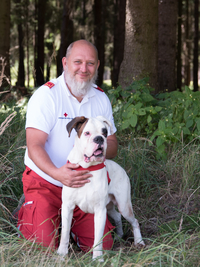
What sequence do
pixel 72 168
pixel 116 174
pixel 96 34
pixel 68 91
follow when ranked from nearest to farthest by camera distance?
pixel 72 168, pixel 116 174, pixel 68 91, pixel 96 34

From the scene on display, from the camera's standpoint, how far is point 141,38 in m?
6.62

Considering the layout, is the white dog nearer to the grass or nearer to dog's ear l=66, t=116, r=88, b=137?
dog's ear l=66, t=116, r=88, b=137

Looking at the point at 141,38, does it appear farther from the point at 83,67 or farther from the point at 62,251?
the point at 62,251

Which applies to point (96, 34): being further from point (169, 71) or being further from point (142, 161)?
point (142, 161)

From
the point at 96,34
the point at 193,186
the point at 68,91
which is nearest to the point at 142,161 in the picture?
the point at 193,186

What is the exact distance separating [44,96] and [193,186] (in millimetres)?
2337

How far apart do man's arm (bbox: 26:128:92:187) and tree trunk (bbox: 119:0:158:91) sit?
366 cm

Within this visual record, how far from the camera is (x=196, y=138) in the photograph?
15.3 ft

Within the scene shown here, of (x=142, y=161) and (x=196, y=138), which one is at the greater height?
(x=196, y=138)

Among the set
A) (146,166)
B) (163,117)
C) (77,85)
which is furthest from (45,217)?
(163,117)

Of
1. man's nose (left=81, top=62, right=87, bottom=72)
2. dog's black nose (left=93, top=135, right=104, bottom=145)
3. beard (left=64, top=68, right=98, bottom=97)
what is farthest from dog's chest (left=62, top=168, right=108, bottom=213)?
man's nose (left=81, top=62, right=87, bottom=72)

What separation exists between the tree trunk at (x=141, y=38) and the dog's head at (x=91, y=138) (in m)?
3.91

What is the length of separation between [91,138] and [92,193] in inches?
21.7

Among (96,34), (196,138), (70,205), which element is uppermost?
(96,34)
